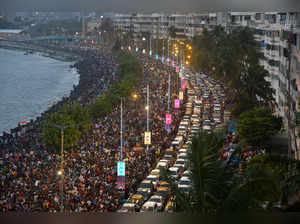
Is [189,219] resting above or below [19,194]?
above

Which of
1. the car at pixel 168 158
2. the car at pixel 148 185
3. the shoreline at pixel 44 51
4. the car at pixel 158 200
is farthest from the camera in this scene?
the shoreline at pixel 44 51

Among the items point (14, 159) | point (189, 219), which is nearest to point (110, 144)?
point (14, 159)

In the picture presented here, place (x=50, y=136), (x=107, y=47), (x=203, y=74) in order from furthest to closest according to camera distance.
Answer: (x=107, y=47)
(x=203, y=74)
(x=50, y=136)

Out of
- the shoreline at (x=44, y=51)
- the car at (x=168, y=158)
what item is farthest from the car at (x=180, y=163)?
the shoreline at (x=44, y=51)

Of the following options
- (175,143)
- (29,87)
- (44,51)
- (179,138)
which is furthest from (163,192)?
(44,51)

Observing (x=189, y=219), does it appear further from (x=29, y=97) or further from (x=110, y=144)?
(x=29, y=97)

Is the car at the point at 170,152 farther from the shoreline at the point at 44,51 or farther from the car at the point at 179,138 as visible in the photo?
the shoreline at the point at 44,51

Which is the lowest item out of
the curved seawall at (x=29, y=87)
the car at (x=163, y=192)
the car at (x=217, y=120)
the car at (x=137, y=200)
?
the curved seawall at (x=29, y=87)
